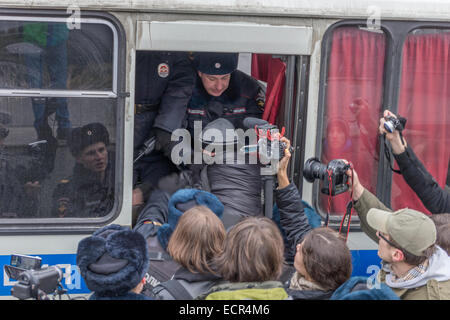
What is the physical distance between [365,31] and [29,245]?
7.78 feet

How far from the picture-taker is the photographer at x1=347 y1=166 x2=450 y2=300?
8.63 feet

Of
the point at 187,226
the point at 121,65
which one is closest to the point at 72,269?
the point at 187,226

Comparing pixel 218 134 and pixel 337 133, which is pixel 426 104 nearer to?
pixel 337 133

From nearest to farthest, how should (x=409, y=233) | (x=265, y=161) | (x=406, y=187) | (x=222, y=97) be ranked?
(x=409, y=233) < (x=265, y=161) < (x=406, y=187) < (x=222, y=97)

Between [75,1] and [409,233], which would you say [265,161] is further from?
[75,1]

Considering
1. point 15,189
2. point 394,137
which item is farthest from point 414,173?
point 15,189

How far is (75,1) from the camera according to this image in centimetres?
323

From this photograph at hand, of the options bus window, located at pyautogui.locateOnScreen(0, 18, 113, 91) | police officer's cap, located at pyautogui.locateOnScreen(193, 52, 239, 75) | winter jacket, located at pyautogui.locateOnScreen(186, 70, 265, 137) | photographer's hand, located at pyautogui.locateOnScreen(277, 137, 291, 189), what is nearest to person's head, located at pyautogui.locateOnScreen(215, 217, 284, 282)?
photographer's hand, located at pyautogui.locateOnScreen(277, 137, 291, 189)

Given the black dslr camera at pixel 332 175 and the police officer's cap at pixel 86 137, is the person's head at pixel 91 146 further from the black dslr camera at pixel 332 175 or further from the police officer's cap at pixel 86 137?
the black dslr camera at pixel 332 175

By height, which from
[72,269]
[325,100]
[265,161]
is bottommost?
[72,269]

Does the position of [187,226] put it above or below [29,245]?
above

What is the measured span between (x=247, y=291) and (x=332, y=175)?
1.04 m

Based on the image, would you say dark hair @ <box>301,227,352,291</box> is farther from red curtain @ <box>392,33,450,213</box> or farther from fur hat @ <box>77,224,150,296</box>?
red curtain @ <box>392,33,450,213</box>

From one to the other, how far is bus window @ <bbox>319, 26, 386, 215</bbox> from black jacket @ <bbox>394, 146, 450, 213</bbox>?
372 millimetres
